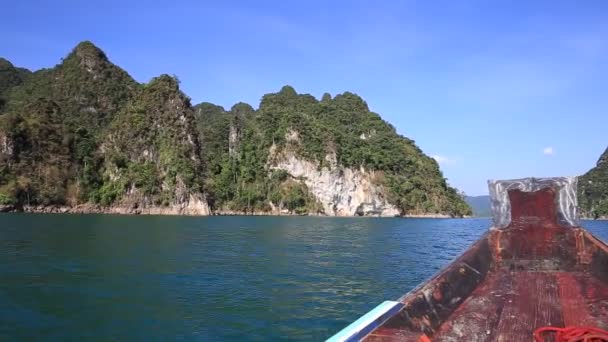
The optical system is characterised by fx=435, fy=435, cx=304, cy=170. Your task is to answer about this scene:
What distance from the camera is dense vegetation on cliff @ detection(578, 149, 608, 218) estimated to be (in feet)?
431

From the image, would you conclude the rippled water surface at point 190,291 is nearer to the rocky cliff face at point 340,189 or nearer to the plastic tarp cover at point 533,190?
the plastic tarp cover at point 533,190

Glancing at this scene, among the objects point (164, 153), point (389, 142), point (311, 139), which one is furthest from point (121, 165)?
point (389, 142)

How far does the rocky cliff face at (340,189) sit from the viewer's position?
414 ft

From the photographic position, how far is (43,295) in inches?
469

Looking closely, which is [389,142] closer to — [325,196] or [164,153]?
[325,196]

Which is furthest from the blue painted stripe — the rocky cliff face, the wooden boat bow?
the rocky cliff face

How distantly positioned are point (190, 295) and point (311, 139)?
4706 inches

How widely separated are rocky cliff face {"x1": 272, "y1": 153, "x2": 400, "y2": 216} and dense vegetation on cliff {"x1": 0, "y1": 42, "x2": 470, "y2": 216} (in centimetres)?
182

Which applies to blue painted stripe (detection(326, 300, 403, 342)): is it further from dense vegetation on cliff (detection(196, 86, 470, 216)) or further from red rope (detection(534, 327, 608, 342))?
dense vegetation on cliff (detection(196, 86, 470, 216))

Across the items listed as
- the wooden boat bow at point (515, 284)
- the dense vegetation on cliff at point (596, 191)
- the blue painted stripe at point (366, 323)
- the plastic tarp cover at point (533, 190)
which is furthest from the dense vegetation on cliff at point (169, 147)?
the blue painted stripe at point (366, 323)

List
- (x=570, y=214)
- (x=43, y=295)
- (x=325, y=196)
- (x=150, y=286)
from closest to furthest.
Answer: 1. (x=570, y=214)
2. (x=43, y=295)
3. (x=150, y=286)
4. (x=325, y=196)

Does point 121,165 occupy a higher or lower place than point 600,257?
higher

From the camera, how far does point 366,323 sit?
405 cm

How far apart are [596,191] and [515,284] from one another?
6231 inches
